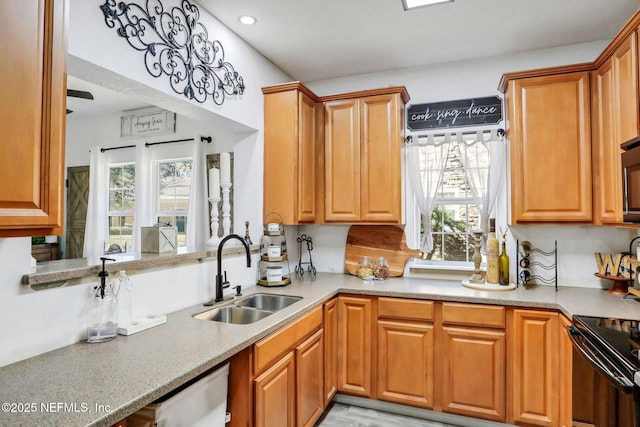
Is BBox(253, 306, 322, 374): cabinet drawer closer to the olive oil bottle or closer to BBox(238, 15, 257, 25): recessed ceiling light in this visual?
the olive oil bottle

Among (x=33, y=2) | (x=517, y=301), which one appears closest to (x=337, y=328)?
(x=517, y=301)

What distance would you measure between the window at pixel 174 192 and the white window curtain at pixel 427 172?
235 centimetres

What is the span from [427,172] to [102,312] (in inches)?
102

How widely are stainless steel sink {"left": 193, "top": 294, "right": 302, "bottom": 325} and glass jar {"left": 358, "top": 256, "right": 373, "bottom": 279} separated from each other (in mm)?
833

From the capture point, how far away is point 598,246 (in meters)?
2.70

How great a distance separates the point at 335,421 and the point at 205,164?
269 centimetres

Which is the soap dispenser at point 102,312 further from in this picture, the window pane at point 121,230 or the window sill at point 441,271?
the window pane at point 121,230

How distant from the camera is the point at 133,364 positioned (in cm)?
133

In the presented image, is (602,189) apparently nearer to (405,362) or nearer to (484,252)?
(484,252)

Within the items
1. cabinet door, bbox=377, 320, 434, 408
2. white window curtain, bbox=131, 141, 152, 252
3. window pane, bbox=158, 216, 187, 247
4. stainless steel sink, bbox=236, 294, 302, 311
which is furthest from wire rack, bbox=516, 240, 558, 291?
white window curtain, bbox=131, 141, 152, 252

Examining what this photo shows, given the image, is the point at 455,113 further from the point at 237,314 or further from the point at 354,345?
the point at 237,314

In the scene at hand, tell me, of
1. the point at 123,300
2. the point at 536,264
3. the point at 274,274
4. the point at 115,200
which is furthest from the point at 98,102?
the point at 536,264

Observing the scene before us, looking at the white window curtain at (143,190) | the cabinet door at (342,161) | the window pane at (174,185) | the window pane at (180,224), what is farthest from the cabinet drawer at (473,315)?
the white window curtain at (143,190)

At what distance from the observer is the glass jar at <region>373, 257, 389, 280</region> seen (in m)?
3.08
